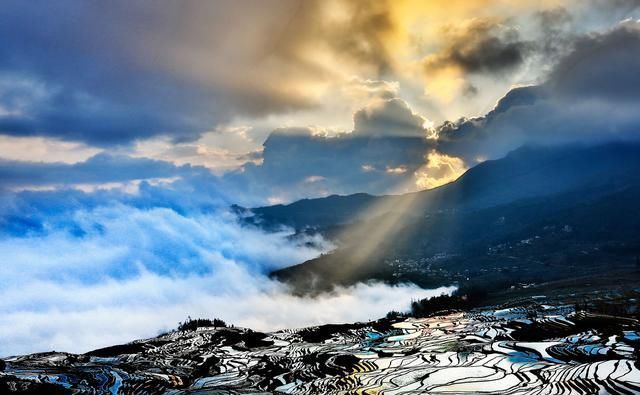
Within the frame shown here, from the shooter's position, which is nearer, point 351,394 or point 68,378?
point 351,394

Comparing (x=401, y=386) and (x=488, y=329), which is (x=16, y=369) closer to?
(x=401, y=386)

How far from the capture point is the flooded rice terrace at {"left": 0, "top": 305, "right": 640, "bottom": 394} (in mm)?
63938

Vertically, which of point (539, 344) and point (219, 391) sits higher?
A: point (219, 391)

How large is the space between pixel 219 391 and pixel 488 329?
203 ft

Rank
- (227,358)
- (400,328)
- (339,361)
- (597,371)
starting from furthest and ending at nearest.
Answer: (400,328)
(227,358)
(339,361)
(597,371)

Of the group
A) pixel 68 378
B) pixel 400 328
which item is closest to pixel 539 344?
pixel 400 328

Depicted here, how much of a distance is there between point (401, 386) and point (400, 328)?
2370 inches

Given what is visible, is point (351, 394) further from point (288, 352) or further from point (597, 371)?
point (288, 352)

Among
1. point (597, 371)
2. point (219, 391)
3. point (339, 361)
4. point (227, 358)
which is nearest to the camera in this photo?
point (597, 371)

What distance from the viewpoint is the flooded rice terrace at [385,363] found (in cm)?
6394

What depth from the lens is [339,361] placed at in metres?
88.4

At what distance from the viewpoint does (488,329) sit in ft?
350

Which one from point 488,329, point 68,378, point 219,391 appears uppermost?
point 68,378

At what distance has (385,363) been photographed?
82.3 m
